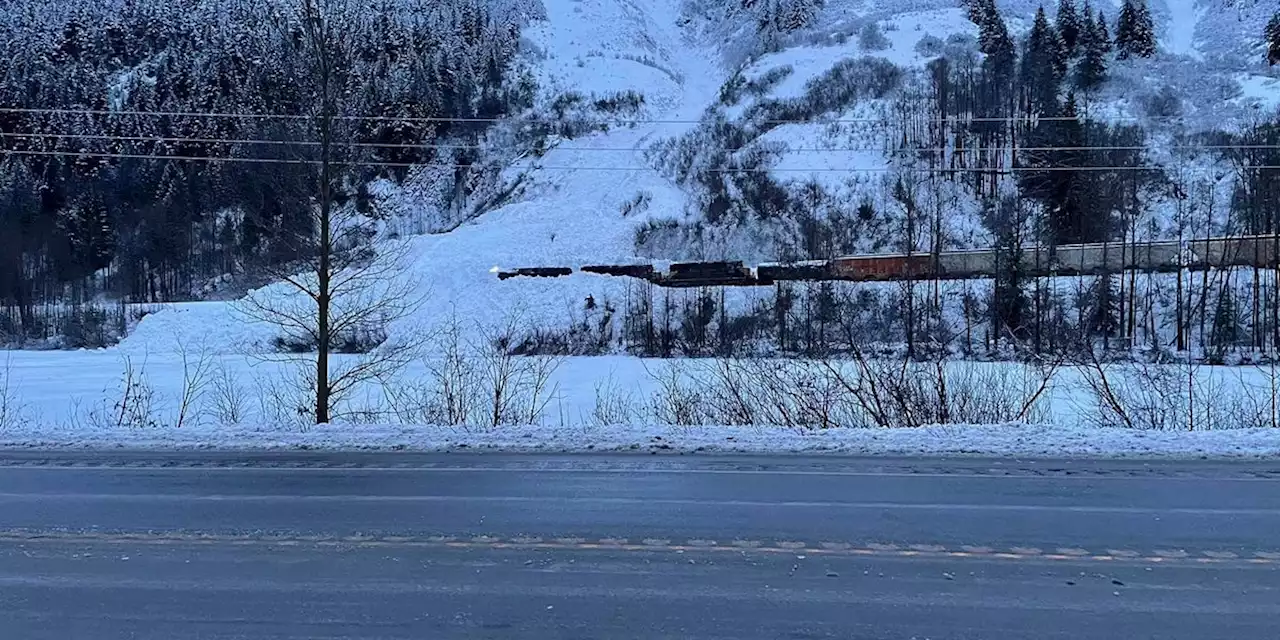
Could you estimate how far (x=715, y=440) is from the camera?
1029 cm

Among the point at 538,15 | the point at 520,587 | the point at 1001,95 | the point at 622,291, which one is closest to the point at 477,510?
the point at 520,587

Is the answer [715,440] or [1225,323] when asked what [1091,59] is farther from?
[715,440]

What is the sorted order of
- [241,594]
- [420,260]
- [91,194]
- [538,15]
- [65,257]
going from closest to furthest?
[241,594], [420,260], [65,257], [91,194], [538,15]

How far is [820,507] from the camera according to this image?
675 centimetres

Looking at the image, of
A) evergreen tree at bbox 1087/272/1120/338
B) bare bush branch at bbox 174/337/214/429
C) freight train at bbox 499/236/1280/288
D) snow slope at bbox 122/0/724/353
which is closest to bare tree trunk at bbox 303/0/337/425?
bare bush branch at bbox 174/337/214/429

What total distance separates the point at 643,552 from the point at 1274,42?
7549 cm

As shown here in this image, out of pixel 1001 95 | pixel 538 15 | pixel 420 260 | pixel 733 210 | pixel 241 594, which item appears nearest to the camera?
pixel 241 594

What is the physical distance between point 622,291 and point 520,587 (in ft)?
120

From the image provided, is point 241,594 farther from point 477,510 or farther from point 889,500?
point 889,500

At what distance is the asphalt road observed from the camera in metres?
4.38

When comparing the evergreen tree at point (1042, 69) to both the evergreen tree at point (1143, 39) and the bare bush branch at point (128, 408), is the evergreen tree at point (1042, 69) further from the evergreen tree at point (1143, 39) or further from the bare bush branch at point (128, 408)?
the bare bush branch at point (128, 408)

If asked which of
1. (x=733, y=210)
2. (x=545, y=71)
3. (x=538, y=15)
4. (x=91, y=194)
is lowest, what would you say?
(x=733, y=210)

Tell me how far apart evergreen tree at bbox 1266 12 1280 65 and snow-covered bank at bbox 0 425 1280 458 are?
6622cm

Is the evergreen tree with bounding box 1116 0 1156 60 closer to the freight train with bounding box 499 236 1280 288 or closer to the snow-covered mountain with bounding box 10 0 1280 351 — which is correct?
the snow-covered mountain with bounding box 10 0 1280 351
